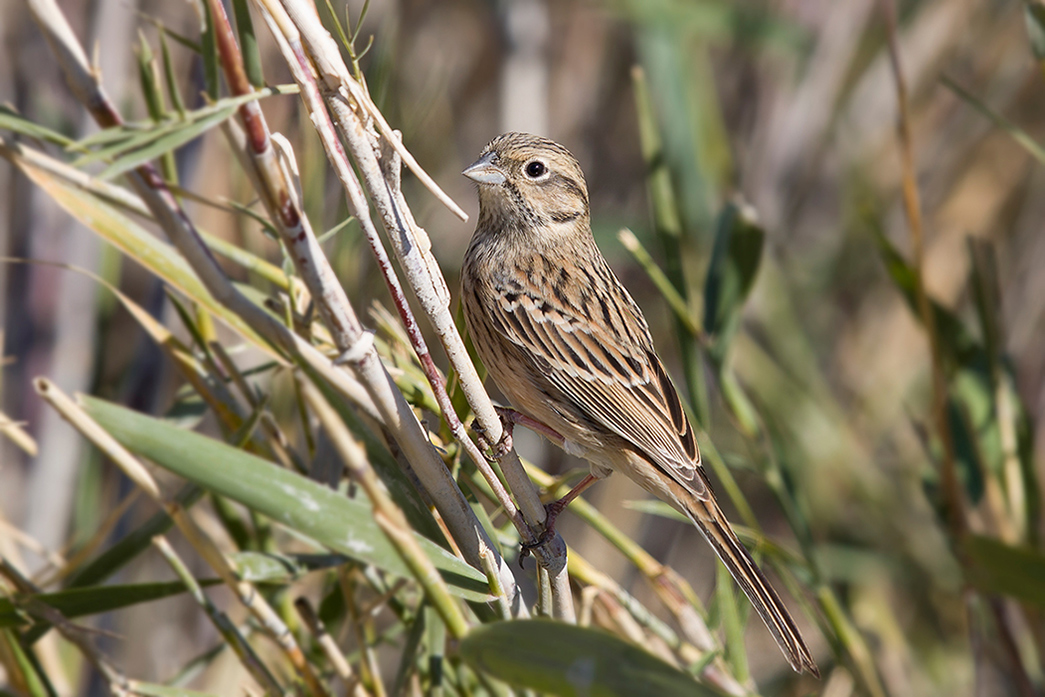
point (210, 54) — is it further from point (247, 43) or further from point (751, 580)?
point (751, 580)

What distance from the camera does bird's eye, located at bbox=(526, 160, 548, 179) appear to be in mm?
2566

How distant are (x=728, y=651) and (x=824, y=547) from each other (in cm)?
195

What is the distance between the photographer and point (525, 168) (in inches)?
101

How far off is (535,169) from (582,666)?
169 cm

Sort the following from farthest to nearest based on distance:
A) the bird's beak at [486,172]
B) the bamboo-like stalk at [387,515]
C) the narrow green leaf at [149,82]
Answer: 1. the bird's beak at [486,172]
2. the narrow green leaf at [149,82]
3. the bamboo-like stalk at [387,515]

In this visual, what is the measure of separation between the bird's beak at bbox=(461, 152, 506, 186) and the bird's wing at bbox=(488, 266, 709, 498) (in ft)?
0.91

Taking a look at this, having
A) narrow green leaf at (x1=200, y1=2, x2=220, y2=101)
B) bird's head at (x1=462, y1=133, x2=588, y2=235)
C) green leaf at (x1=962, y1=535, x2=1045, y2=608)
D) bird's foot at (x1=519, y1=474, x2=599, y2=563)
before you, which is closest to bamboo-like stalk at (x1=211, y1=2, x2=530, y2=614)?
narrow green leaf at (x1=200, y1=2, x2=220, y2=101)

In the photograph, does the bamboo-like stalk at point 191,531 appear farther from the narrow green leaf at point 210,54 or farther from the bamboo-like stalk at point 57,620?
the narrow green leaf at point 210,54

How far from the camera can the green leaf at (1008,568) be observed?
109 cm

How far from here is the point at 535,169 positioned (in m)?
2.58

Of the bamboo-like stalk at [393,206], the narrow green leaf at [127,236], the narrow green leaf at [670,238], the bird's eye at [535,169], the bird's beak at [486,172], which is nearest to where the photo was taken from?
the bamboo-like stalk at [393,206]

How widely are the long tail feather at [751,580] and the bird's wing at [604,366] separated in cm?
5

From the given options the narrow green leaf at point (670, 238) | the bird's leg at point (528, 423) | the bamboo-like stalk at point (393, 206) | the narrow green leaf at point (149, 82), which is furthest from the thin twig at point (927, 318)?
the narrow green leaf at point (149, 82)

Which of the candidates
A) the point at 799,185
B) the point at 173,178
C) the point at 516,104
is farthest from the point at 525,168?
the point at 799,185
